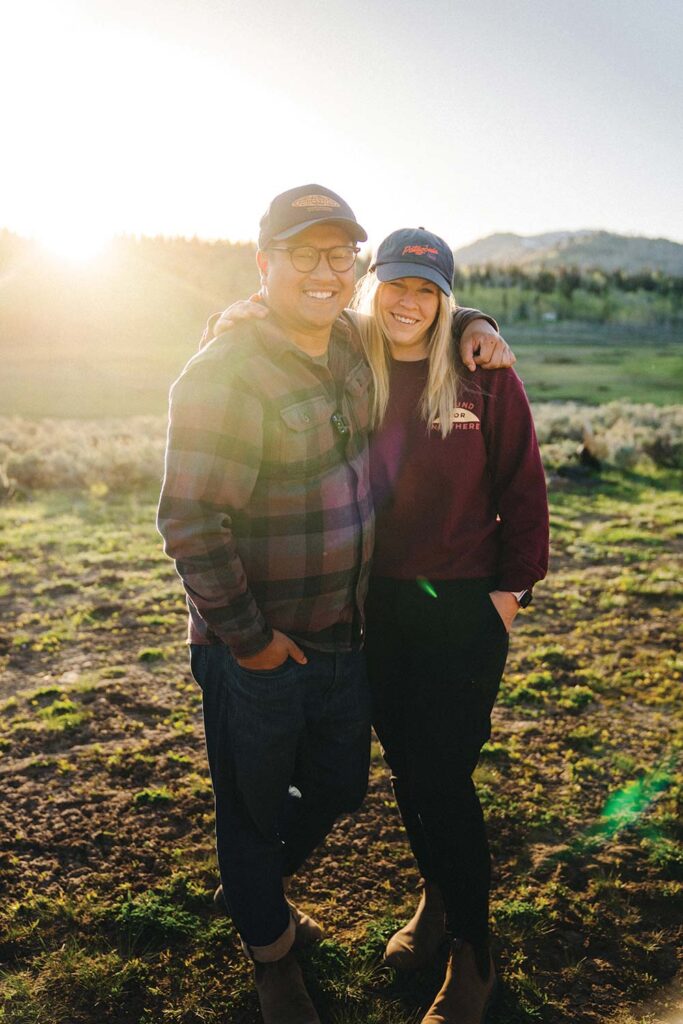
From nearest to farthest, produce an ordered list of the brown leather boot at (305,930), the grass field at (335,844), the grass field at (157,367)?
the grass field at (335,844)
the brown leather boot at (305,930)
the grass field at (157,367)

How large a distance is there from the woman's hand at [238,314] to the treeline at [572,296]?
55304 mm

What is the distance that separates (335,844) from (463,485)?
Result: 202cm

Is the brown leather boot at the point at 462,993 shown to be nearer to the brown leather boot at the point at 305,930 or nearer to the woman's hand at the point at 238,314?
the brown leather boot at the point at 305,930

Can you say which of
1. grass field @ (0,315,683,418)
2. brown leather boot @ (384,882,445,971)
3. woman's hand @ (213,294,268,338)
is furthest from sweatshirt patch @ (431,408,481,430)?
grass field @ (0,315,683,418)

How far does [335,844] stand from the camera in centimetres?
346

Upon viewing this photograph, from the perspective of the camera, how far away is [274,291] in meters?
2.37

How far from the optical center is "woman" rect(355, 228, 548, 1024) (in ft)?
8.00

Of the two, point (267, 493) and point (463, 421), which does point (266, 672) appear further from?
point (463, 421)

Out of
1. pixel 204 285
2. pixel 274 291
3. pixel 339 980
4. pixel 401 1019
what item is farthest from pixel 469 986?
pixel 204 285

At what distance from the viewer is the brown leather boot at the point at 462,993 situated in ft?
8.00

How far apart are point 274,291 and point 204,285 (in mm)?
48971

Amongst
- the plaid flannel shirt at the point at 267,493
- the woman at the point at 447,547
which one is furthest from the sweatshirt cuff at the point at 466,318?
the plaid flannel shirt at the point at 267,493

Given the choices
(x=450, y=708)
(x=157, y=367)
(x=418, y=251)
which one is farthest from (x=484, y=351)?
(x=157, y=367)

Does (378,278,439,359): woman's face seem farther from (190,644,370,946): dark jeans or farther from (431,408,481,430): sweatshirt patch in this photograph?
(190,644,370,946): dark jeans
